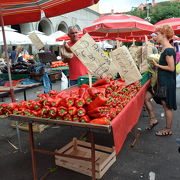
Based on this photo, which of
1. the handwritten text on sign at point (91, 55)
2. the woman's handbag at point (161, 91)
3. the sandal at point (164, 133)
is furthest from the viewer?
the sandal at point (164, 133)

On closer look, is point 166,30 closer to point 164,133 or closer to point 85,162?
point 164,133

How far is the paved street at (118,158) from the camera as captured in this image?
3.17 meters

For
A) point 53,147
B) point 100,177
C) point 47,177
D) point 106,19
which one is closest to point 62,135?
point 53,147

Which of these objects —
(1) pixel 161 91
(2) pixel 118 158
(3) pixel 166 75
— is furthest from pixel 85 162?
(3) pixel 166 75

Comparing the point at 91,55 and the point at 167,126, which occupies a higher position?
the point at 91,55

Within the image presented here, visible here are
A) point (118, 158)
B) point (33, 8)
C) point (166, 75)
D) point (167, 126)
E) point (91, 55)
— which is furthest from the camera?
point (167, 126)

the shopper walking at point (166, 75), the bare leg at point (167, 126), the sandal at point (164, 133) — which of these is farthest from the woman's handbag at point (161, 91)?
the sandal at point (164, 133)

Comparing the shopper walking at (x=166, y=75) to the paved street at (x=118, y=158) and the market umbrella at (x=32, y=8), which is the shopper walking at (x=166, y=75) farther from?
the market umbrella at (x=32, y=8)

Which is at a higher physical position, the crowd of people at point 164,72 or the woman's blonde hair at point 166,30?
the woman's blonde hair at point 166,30

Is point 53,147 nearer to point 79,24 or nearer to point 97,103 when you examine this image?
point 97,103

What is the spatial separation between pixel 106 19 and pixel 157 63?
245cm

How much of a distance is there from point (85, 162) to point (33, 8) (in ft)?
9.00

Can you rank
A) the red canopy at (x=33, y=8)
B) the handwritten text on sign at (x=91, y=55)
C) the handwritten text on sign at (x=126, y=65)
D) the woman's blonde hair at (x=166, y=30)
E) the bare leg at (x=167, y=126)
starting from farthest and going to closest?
the bare leg at (x=167, y=126) < the woman's blonde hair at (x=166, y=30) < the handwritten text on sign at (x=126, y=65) < the red canopy at (x=33, y=8) < the handwritten text on sign at (x=91, y=55)

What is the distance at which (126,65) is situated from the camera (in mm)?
3502
